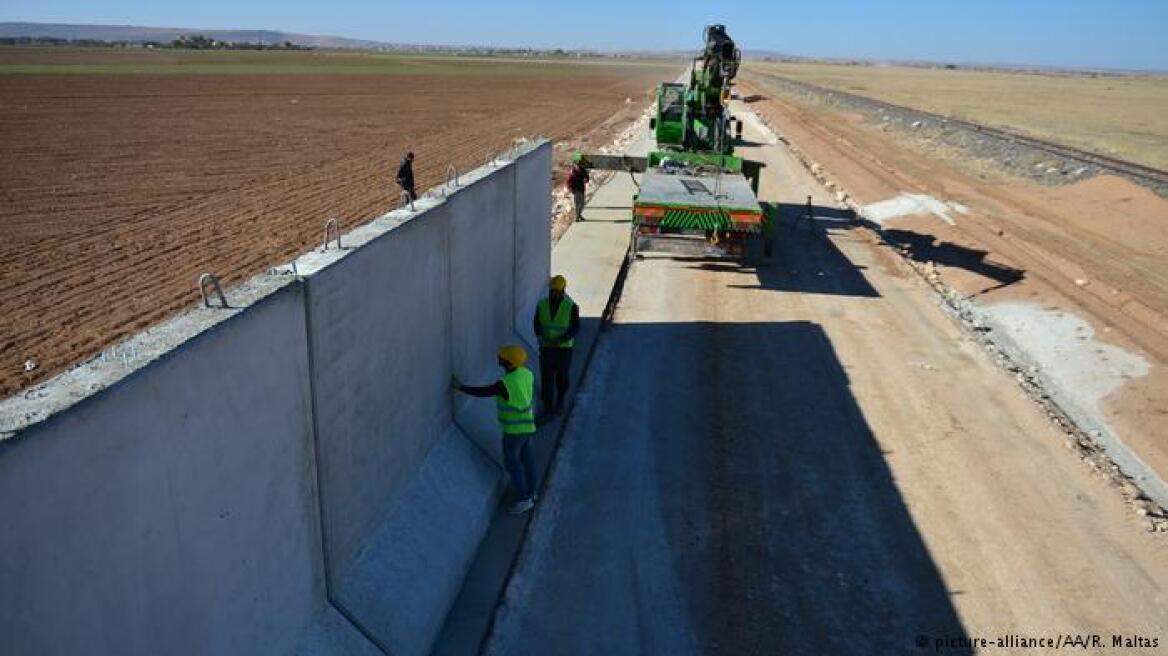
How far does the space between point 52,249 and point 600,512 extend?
1274 cm

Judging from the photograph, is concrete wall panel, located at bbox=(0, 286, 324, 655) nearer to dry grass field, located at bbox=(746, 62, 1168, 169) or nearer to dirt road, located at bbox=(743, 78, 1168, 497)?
dirt road, located at bbox=(743, 78, 1168, 497)

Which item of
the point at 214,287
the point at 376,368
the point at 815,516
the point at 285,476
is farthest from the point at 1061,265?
the point at 214,287

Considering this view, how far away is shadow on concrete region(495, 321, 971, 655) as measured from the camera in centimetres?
568

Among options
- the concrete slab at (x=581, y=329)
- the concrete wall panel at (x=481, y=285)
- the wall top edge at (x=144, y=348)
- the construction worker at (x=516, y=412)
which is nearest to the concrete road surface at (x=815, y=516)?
the concrete slab at (x=581, y=329)

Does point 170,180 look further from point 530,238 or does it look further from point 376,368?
point 376,368

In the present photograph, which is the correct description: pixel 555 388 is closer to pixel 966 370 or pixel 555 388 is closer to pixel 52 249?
pixel 966 370

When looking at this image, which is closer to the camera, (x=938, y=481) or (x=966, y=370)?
(x=938, y=481)

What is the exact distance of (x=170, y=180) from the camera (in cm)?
2264

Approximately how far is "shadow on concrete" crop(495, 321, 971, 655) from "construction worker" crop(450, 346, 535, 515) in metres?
0.40

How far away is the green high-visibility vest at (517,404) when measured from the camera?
6250mm

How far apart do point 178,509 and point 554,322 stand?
196 inches

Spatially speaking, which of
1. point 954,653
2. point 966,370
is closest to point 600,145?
point 966,370

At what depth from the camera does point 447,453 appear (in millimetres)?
6543

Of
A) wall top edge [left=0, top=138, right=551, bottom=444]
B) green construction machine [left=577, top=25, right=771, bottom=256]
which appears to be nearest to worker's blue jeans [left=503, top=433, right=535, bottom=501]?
wall top edge [left=0, top=138, right=551, bottom=444]
